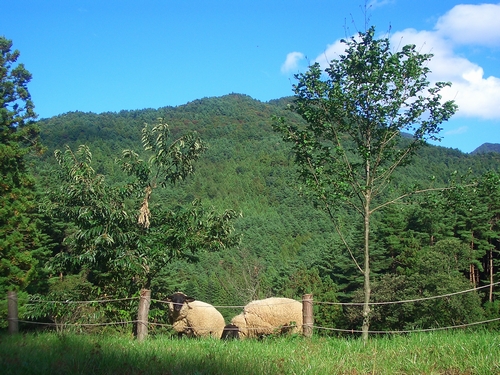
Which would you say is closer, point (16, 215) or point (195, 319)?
point (195, 319)

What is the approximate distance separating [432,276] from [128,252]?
25.1m

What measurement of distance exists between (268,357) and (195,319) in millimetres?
8812

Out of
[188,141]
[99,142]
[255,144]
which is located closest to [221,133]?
[255,144]

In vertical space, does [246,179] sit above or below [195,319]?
above

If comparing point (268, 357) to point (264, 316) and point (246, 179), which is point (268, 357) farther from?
point (246, 179)

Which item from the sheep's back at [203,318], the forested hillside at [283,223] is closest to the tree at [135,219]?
the forested hillside at [283,223]

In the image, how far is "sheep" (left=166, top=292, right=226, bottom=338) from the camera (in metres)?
13.0

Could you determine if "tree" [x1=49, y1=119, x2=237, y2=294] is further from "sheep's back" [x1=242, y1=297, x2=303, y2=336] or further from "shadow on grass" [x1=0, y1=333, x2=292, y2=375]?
"sheep's back" [x1=242, y1=297, x2=303, y2=336]

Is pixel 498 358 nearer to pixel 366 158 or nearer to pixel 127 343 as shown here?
pixel 127 343

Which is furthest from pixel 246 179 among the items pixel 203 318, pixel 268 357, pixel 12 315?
pixel 268 357

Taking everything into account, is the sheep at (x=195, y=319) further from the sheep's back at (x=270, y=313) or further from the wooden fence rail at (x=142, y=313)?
the wooden fence rail at (x=142, y=313)

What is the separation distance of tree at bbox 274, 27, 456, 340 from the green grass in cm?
403

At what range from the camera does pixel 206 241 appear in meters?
11.1

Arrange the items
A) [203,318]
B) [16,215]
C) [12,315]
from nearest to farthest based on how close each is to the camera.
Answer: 1. [12,315]
2. [203,318]
3. [16,215]
